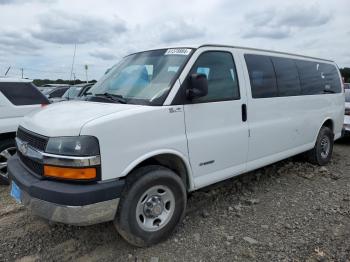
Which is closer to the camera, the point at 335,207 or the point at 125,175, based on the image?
the point at 125,175

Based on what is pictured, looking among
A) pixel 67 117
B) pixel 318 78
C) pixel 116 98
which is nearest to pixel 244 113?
pixel 116 98

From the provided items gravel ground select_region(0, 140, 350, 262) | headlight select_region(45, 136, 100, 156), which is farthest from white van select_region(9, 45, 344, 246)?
gravel ground select_region(0, 140, 350, 262)

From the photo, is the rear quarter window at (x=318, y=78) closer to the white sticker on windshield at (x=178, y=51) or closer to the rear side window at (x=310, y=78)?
the rear side window at (x=310, y=78)

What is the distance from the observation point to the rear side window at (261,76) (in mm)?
4580

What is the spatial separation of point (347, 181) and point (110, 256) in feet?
13.9

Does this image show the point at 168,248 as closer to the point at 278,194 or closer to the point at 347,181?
the point at 278,194

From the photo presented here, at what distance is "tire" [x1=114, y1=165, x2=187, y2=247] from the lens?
10.5ft

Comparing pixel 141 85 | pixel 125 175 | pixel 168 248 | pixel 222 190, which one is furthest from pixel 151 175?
pixel 222 190

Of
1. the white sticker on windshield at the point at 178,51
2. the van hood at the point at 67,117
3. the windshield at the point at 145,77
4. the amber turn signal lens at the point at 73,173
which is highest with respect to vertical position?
the white sticker on windshield at the point at 178,51

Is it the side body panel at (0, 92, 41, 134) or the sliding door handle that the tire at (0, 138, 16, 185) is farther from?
the sliding door handle

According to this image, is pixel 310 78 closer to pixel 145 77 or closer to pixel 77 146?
pixel 145 77

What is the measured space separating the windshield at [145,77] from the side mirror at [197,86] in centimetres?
21

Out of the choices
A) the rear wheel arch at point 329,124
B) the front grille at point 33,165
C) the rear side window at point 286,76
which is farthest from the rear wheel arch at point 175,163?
the rear wheel arch at point 329,124

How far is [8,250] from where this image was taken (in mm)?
3514
